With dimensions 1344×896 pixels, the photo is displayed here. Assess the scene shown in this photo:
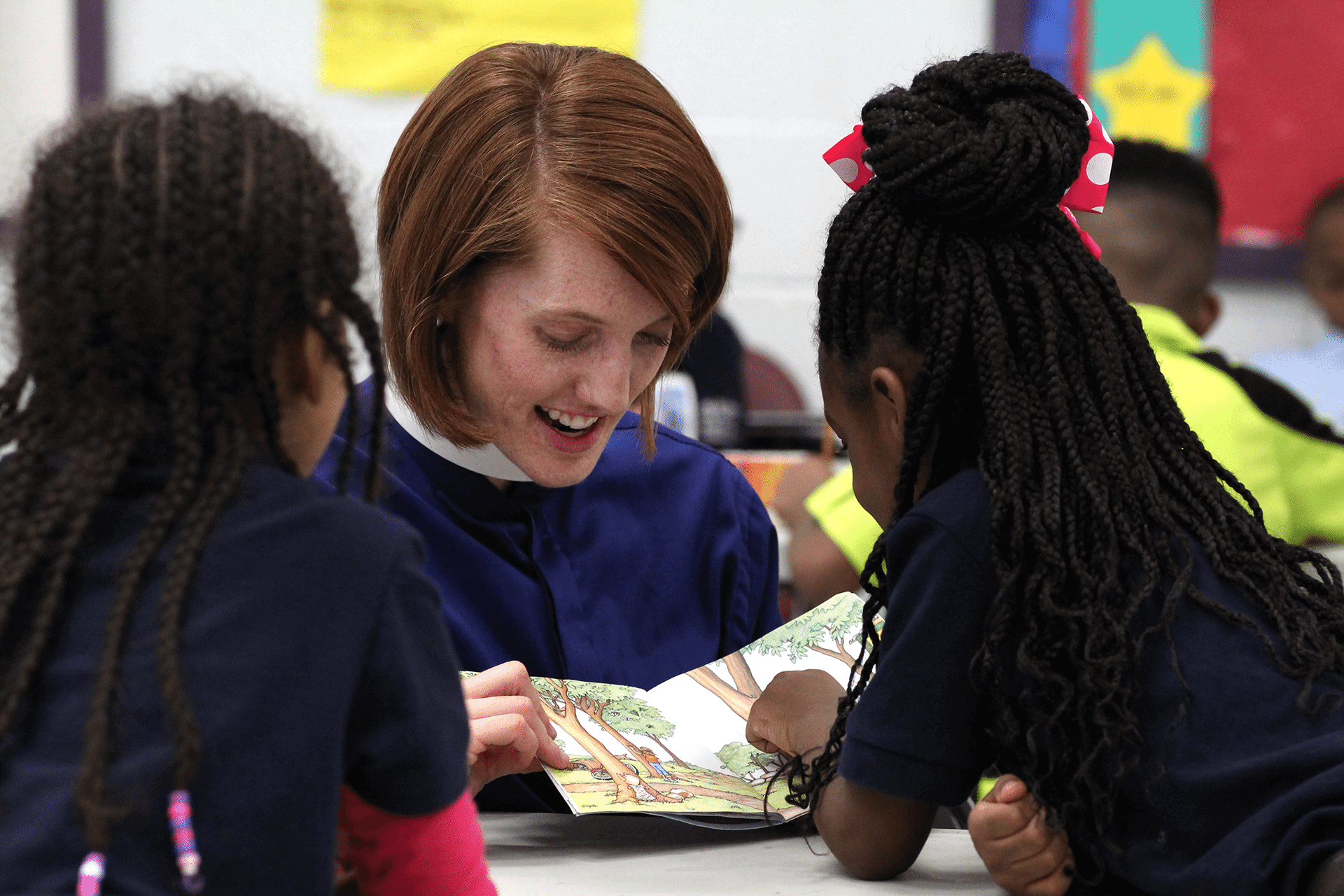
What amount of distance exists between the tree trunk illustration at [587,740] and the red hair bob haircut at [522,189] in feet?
0.86

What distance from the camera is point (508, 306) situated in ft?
3.78

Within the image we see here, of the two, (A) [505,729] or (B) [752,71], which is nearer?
(A) [505,729]

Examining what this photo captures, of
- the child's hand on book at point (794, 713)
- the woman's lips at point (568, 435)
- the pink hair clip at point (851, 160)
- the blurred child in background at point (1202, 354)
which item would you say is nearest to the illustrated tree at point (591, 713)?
the child's hand on book at point (794, 713)

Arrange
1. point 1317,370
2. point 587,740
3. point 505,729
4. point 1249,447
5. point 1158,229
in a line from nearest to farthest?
point 505,729, point 587,740, point 1249,447, point 1158,229, point 1317,370

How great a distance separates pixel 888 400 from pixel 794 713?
0.27 m

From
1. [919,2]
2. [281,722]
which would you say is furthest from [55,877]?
[919,2]

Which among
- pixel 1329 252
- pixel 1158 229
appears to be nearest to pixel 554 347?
pixel 1158 229

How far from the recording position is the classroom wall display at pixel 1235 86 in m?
3.41

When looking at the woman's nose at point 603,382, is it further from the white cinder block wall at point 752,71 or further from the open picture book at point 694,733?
the white cinder block wall at point 752,71

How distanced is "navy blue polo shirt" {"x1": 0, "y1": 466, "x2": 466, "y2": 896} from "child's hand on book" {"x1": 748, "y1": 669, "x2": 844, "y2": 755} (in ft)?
1.47

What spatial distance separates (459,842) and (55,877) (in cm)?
21

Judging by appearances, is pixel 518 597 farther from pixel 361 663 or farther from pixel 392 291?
pixel 361 663

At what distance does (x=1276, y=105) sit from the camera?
3.43m

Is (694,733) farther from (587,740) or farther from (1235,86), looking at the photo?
(1235,86)
